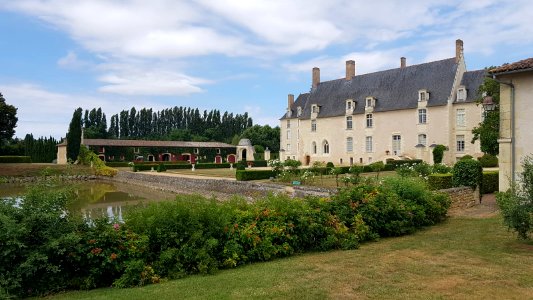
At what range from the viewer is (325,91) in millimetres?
43625

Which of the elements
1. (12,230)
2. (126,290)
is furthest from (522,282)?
(12,230)

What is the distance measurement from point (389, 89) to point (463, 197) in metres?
27.7

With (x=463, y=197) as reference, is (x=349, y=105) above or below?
above

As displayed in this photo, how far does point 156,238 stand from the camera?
5684mm

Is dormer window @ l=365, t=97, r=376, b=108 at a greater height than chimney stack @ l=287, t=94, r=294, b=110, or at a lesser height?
lesser

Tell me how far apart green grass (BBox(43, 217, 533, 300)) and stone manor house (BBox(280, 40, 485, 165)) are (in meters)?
Result: 28.1

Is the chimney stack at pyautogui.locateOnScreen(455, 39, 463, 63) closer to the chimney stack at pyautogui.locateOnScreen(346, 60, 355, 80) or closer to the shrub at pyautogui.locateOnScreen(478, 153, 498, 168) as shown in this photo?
the shrub at pyautogui.locateOnScreen(478, 153, 498, 168)

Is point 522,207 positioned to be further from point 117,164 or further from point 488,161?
point 117,164

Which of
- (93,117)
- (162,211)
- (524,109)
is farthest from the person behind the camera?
(93,117)

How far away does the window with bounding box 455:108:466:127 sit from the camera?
3191 cm

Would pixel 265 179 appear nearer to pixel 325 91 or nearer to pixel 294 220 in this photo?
pixel 294 220

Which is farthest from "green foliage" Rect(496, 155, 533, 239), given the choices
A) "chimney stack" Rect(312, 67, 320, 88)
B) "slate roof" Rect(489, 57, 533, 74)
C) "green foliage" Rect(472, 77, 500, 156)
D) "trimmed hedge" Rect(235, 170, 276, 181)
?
"chimney stack" Rect(312, 67, 320, 88)

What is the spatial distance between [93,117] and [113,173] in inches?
2031

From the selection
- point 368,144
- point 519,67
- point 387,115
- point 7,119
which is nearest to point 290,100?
point 368,144
